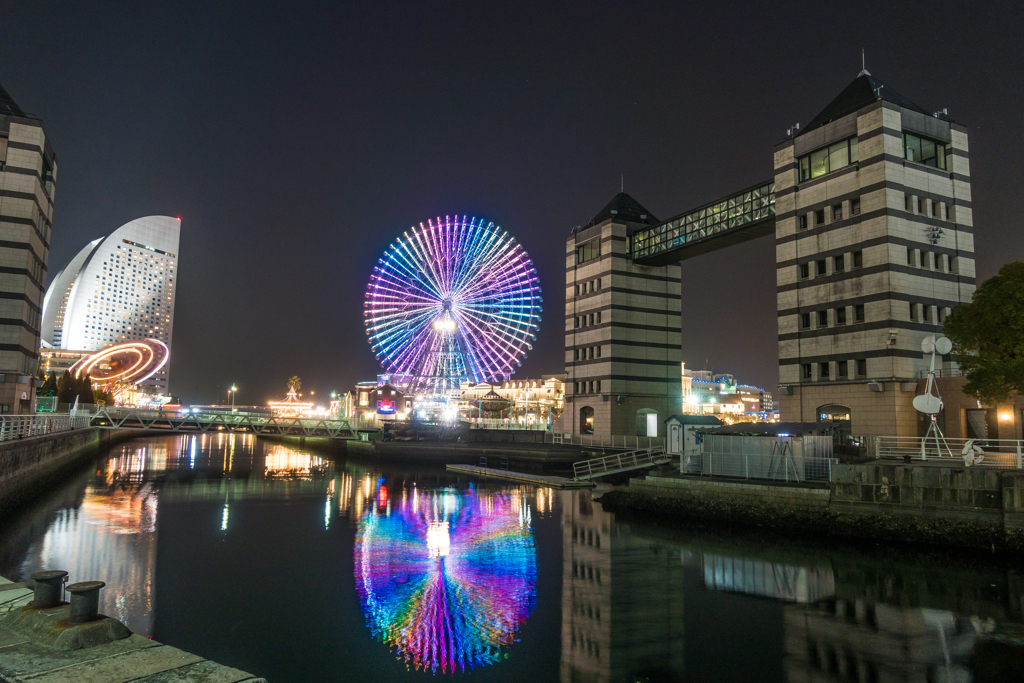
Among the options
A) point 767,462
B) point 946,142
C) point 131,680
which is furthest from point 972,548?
point 946,142

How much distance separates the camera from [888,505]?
2658 cm

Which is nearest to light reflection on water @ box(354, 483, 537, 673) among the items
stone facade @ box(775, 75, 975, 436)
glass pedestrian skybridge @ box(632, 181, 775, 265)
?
stone facade @ box(775, 75, 975, 436)

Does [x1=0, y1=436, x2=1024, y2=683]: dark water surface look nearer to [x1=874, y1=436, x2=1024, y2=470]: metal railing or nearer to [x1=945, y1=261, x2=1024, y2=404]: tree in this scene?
[x1=874, y1=436, x2=1024, y2=470]: metal railing

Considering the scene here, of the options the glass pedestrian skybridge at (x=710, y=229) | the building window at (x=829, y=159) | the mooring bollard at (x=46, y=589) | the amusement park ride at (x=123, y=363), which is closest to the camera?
the mooring bollard at (x=46, y=589)

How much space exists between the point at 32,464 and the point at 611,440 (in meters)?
45.4

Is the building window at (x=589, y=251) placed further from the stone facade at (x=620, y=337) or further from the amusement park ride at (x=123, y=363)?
Answer: the amusement park ride at (x=123, y=363)

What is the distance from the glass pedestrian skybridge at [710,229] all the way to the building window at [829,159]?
414cm

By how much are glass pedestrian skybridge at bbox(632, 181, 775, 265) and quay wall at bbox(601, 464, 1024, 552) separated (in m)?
30.9

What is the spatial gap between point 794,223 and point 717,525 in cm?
2873

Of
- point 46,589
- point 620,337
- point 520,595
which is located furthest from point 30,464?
point 620,337

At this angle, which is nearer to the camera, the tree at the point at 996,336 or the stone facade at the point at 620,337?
the tree at the point at 996,336

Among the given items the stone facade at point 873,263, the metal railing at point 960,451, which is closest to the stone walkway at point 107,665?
the metal railing at point 960,451

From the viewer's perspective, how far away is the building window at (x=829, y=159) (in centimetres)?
4591

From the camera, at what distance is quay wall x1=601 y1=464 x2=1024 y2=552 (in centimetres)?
2428
